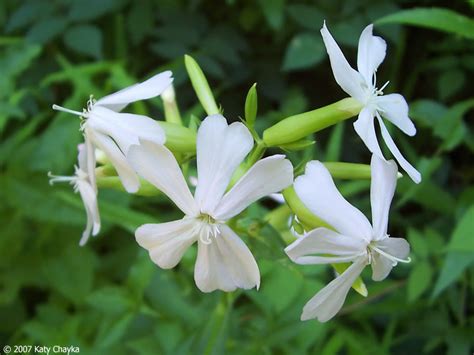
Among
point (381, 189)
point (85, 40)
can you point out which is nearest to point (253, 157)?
point (381, 189)

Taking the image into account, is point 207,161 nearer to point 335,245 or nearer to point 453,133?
point 335,245

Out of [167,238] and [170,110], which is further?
[170,110]

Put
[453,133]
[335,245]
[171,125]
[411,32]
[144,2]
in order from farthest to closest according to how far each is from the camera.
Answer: [411,32] < [144,2] < [453,133] < [171,125] < [335,245]

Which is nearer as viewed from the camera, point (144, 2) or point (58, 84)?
point (144, 2)

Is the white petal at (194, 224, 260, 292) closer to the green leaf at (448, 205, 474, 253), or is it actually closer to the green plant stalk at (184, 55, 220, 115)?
the green plant stalk at (184, 55, 220, 115)

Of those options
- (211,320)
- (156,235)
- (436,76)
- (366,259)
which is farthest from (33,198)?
(436,76)

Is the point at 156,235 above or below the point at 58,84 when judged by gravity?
above

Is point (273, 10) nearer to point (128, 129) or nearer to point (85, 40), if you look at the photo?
point (85, 40)

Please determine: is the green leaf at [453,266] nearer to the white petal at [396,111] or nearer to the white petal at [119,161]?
the white petal at [396,111]
